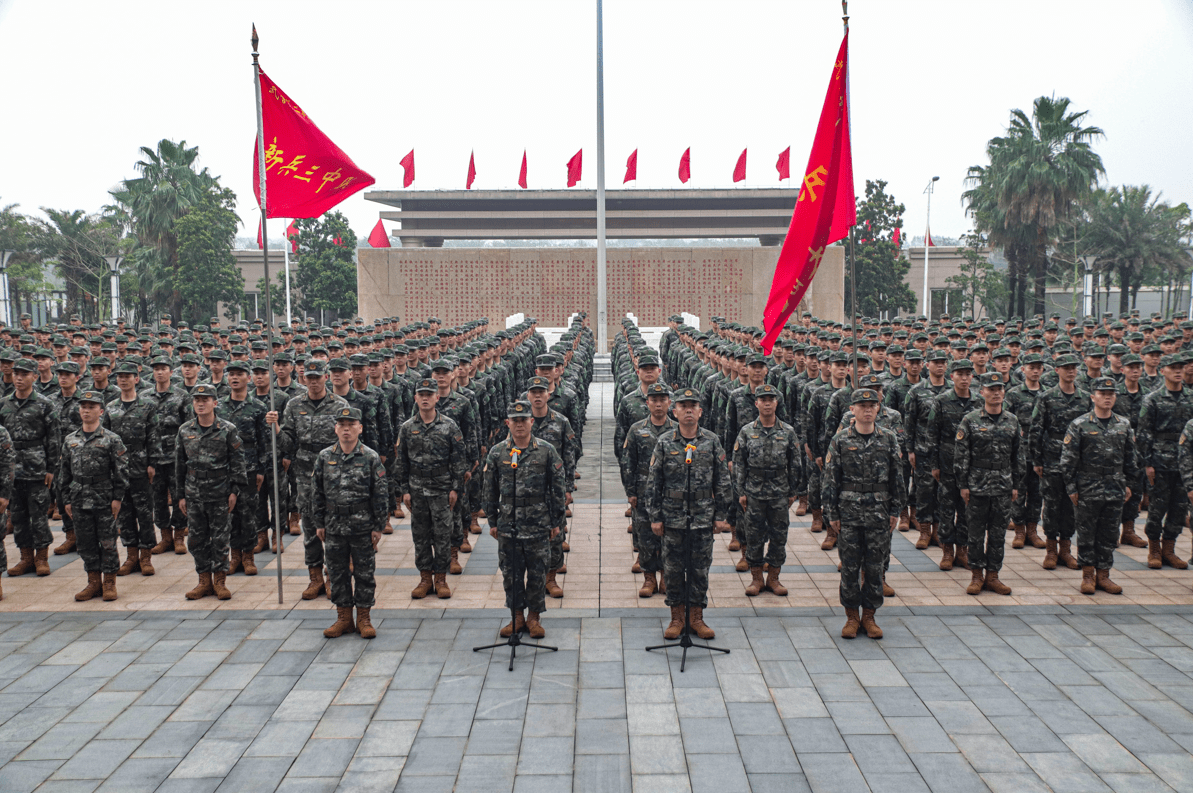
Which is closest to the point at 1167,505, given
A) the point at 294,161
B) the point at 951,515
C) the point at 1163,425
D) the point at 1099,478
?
the point at 1163,425

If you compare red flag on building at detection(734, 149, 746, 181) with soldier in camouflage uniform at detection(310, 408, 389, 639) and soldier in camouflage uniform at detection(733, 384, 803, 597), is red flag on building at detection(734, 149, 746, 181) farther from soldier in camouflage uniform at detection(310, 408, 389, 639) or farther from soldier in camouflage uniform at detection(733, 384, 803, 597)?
soldier in camouflage uniform at detection(310, 408, 389, 639)

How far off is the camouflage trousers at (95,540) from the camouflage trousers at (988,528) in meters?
7.73

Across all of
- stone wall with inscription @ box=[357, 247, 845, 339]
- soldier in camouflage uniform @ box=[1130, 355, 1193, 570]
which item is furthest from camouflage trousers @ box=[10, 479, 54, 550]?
stone wall with inscription @ box=[357, 247, 845, 339]

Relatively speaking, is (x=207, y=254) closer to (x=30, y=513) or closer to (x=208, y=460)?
(x=30, y=513)

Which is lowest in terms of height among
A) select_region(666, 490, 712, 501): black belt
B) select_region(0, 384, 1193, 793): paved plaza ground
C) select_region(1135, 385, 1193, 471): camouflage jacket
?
select_region(0, 384, 1193, 793): paved plaza ground

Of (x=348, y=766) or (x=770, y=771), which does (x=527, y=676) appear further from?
(x=770, y=771)

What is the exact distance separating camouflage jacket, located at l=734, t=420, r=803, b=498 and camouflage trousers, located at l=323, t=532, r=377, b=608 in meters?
3.31

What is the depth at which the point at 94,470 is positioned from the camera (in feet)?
24.1

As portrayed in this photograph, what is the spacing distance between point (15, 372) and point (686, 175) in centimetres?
3240

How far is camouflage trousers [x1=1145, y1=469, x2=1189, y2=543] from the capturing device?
26.7ft

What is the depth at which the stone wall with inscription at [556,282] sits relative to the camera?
36.4 metres

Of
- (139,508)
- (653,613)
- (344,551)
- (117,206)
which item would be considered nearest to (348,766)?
(344,551)

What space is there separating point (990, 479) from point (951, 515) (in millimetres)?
991

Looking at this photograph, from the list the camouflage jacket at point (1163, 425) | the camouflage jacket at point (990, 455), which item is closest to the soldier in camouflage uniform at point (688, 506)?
the camouflage jacket at point (990, 455)
